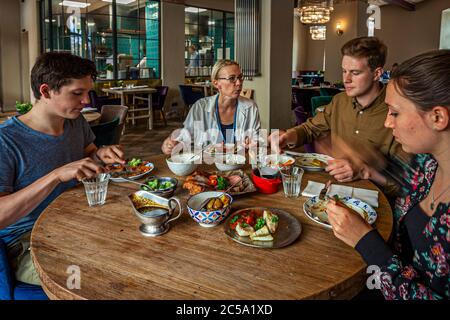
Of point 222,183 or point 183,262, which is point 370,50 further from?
point 183,262

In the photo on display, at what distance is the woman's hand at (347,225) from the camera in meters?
1.10

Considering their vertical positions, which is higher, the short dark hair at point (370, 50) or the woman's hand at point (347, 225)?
the short dark hair at point (370, 50)

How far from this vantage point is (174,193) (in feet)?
5.29

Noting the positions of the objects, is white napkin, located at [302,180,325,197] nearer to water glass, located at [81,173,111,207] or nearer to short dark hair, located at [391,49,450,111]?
short dark hair, located at [391,49,450,111]

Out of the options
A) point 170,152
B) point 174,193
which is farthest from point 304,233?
point 170,152

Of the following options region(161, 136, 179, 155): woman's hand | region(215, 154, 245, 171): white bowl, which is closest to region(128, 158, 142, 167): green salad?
region(161, 136, 179, 155): woman's hand

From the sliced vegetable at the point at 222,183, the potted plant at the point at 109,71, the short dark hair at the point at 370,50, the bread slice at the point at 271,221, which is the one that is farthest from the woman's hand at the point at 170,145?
the potted plant at the point at 109,71

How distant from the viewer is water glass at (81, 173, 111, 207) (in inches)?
56.9

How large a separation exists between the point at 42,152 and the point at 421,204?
1.63 metres

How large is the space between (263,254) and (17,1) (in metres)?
14.3

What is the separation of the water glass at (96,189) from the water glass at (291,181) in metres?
0.77

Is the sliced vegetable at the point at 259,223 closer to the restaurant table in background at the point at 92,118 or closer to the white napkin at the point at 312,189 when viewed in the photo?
the white napkin at the point at 312,189

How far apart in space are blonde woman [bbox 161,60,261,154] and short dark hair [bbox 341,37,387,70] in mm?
904

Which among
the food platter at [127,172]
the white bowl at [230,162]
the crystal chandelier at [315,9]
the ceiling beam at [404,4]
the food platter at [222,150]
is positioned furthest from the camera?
the ceiling beam at [404,4]
